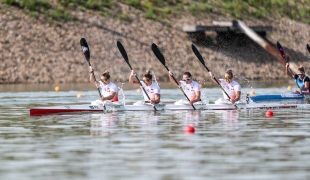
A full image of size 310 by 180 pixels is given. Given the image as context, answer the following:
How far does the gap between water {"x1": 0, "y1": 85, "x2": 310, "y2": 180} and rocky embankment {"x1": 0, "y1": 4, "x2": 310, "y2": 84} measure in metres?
24.4

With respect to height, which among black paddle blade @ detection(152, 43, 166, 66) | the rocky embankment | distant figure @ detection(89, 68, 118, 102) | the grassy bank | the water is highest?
the grassy bank

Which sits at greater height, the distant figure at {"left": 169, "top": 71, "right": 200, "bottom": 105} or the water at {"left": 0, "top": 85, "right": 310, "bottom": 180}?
the distant figure at {"left": 169, "top": 71, "right": 200, "bottom": 105}

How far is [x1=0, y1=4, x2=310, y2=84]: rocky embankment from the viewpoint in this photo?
55.7 m

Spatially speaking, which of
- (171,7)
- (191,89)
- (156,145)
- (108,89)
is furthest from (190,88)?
(171,7)

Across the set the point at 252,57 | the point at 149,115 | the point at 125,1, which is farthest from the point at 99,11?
the point at 149,115

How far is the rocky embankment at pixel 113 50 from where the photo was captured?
55.7 metres

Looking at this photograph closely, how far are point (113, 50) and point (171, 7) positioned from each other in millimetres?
8319

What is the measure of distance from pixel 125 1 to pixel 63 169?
47.2m

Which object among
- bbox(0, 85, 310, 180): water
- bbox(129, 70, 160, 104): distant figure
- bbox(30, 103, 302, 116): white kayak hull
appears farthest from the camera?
bbox(129, 70, 160, 104): distant figure

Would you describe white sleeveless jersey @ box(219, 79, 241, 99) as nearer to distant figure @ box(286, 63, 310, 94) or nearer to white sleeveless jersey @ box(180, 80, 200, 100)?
white sleeveless jersey @ box(180, 80, 200, 100)

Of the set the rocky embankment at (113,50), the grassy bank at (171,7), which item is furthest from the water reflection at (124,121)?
the grassy bank at (171,7)

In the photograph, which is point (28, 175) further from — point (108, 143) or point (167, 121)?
point (167, 121)

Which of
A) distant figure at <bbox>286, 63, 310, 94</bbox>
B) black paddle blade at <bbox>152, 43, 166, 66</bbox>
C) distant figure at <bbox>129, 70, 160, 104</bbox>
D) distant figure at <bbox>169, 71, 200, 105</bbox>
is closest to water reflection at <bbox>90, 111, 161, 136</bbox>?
distant figure at <bbox>129, 70, 160, 104</bbox>

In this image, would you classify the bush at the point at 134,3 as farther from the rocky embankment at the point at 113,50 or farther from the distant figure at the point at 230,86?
the distant figure at the point at 230,86
